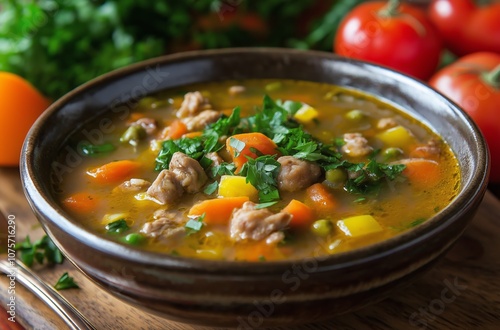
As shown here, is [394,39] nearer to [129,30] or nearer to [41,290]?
[129,30]

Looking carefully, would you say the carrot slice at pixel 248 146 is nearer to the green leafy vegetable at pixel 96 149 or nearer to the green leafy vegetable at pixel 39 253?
the green leafy vegetable at pixel 96 149

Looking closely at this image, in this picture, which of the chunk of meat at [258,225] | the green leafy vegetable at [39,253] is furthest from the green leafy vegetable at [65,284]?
the chunk of meat at [258,225]

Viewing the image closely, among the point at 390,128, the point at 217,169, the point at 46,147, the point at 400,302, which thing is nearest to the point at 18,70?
the point at 46,147

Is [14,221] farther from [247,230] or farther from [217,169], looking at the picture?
[247,230]

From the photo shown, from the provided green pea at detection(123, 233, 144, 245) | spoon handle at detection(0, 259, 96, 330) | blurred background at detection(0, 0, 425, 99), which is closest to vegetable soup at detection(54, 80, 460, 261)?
green pea at detection(123, 233, 144, 245)

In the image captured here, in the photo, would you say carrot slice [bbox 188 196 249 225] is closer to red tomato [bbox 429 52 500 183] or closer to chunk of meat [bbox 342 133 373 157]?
chunk of meat [bbox 342 133 373 157]

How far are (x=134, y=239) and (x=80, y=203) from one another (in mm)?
514

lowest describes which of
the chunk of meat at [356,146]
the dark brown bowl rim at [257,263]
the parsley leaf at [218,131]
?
the chunk of meat at [356,146]

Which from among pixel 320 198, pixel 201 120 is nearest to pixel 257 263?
pixel 320 198

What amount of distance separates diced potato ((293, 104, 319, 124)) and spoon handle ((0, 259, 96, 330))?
1726 millimetres

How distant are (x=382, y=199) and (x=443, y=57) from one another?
3.21 metres

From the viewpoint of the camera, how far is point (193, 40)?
5.86 m

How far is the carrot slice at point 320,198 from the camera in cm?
314

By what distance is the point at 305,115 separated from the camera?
13.1 ft
